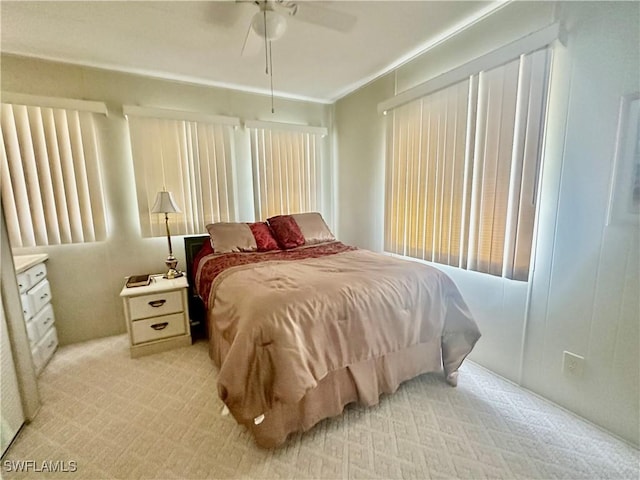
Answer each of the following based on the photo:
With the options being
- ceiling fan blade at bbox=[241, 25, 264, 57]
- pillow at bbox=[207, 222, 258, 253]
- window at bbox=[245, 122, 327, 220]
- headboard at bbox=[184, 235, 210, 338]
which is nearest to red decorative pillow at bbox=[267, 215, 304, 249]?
pillow at bbox=[207, 222, 258, 253]

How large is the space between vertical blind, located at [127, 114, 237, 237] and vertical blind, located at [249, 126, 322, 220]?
0.31 meters

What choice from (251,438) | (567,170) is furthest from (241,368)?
(567,170)

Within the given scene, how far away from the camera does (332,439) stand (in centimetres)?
154

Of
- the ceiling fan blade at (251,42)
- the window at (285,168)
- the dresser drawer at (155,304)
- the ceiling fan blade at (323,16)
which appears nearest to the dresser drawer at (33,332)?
the dresser drawer at (155,304)

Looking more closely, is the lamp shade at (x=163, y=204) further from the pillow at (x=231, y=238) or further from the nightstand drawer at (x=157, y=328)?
the nightstand drawer at (x=157, y=328)

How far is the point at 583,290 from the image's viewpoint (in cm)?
162

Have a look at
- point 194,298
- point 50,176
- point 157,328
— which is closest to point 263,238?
point 194,298

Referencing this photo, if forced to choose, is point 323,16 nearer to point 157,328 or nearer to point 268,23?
point 268,23

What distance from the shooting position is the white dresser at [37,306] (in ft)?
6.76

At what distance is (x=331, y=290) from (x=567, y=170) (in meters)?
1.53

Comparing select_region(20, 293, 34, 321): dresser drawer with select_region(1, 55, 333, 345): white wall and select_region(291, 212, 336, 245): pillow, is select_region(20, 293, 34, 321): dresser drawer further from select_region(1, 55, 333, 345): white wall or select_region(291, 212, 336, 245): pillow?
select_region(291, 212, 336, 245): pillow

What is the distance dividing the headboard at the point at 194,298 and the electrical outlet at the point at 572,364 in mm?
2783

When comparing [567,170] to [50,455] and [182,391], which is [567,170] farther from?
[50,455]

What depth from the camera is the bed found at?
1370mm
